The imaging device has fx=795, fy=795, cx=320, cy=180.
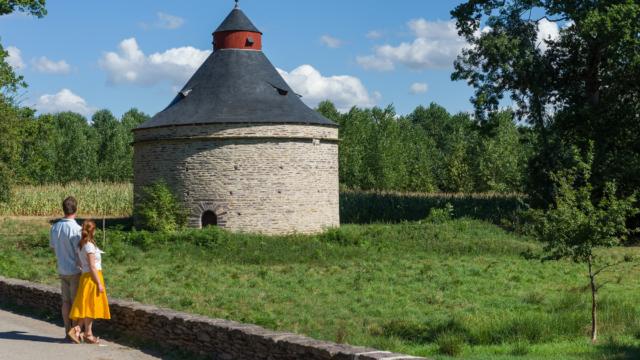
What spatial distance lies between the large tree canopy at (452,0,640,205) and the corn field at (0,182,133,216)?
18.1 metres

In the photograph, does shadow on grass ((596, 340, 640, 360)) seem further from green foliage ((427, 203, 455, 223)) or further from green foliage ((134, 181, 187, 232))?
green foliage ((427, 203, 455, 223))

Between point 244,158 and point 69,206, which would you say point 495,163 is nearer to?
point 244,158

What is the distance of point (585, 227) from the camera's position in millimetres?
12266

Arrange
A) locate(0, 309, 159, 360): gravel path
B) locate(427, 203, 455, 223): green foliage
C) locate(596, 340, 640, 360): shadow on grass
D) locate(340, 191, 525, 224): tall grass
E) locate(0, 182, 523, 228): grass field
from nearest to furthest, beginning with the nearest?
1. locate(0, 309, 159, 360): gravel path
2. locate(596, 340, 640, 360): shadow on grass
3. locate(427, 203, 455, 223): green foliage
4. locate(340, 191, 525, 224): tall grass
5. locate(0, 182, 523, 228): grass field

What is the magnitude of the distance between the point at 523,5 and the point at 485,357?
22.8 meters

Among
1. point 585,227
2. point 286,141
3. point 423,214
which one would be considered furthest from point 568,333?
point 423,214

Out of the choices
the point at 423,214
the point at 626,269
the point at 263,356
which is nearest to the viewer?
the point at 263,356

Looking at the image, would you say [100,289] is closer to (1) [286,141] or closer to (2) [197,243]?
(2) [197,243]

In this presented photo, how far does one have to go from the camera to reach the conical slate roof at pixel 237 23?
3041cm

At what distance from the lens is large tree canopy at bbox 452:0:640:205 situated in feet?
93.7

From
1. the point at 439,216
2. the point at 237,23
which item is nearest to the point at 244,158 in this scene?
the point at 237,23

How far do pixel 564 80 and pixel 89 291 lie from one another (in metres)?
25.3

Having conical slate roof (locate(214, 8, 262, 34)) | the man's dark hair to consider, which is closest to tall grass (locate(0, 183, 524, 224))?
conical slate roof (locate(214, 8, 262, 34))

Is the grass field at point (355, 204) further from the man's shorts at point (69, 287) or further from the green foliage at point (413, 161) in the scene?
the green foliage at point (413, 161)
